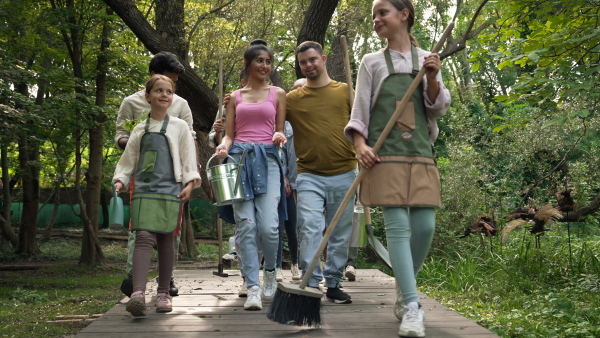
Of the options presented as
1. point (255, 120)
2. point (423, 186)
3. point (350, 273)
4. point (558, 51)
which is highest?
point (558, 51)

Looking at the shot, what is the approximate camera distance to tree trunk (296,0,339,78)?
9.59m

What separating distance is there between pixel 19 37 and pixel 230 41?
4.95 m

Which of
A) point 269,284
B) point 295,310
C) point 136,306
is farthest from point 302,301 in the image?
point 269,284

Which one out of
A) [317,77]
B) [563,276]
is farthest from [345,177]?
[563,276]

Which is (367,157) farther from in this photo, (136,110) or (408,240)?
(136,110)

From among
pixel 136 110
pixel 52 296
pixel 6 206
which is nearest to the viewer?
pixel 136 110

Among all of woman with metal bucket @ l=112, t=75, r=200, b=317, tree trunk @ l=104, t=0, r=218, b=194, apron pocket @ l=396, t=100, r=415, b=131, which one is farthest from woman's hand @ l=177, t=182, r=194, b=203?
tree trunk @ l=104, t=0, r=218, b=194

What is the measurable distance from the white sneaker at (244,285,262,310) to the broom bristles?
0.71 meters

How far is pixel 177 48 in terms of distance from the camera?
465 inches

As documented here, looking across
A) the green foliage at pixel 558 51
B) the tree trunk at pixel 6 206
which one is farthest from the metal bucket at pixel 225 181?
the tree trunk at pixel 6 206

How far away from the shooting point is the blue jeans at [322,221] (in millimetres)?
4973

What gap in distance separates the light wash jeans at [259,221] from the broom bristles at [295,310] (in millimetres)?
938

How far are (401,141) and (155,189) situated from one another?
1.72m

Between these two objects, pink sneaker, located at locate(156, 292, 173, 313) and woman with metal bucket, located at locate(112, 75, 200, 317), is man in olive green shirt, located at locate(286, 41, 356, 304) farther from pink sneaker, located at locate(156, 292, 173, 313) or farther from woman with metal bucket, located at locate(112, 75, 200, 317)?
pink sneaker, located at locate(156, 292, 173, 313)
